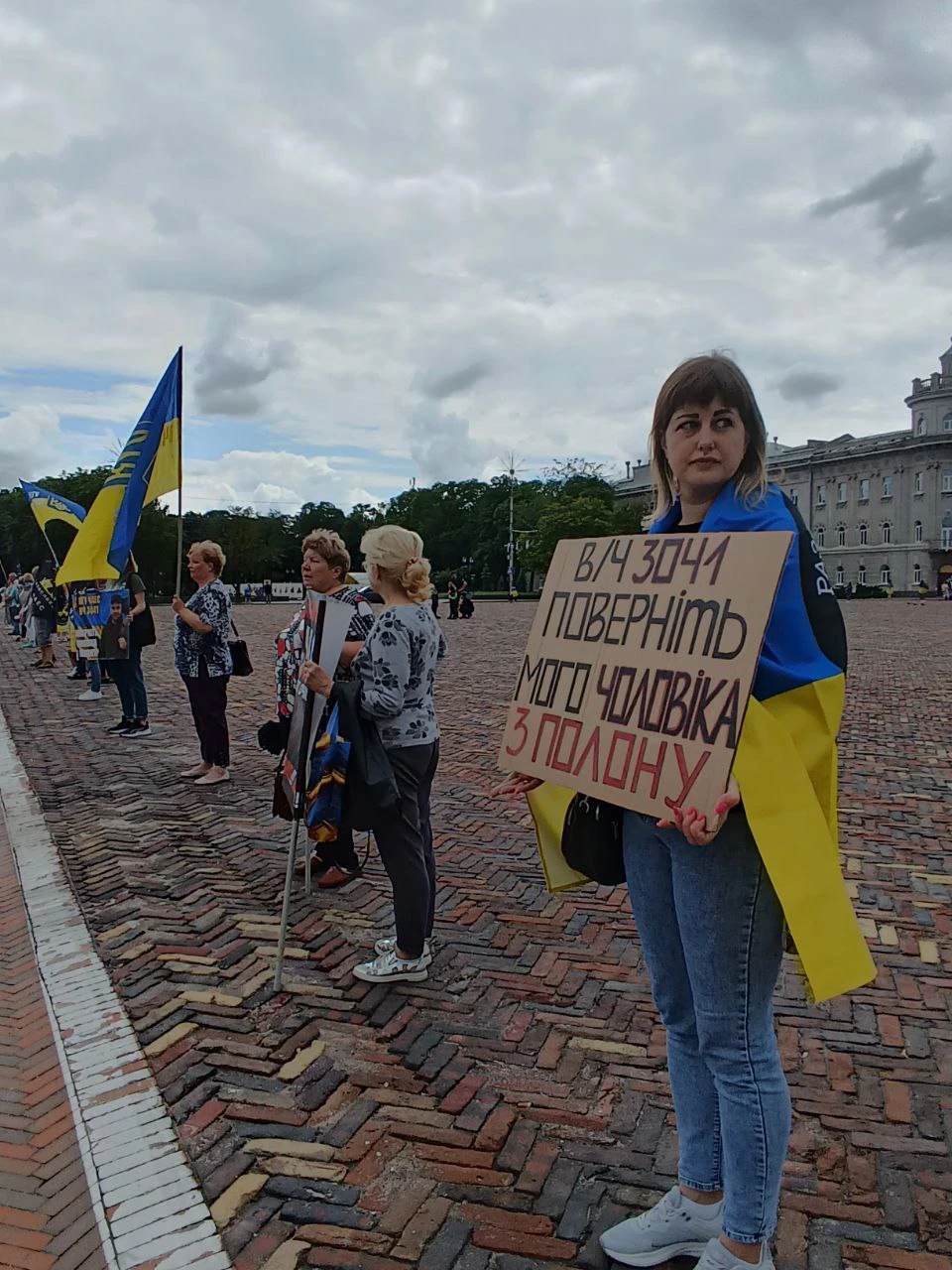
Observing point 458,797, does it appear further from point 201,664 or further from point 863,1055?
point 863,1055

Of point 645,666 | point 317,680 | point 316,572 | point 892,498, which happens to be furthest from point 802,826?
point 892,498

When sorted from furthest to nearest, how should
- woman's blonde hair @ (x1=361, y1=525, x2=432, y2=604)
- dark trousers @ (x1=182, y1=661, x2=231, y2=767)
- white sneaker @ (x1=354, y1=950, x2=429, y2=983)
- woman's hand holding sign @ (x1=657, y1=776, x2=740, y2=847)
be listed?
dark trousers @ (x1=182, y1=661, x2=231, y2=767)
white sneaker @ (x1=354, y1=950, x2=429, y2=983)
woman's blonde hair @ (x1=361, y1=525, x2=432, y2=604)
woman's hand holding sign @ (x1=657, y1=776, x2=740, y2=847)

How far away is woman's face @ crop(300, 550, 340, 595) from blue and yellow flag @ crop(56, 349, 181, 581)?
66.2 inches

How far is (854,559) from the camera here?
305 ft

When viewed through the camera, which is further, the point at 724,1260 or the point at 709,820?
the point at 724,1260

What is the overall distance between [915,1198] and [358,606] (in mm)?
3193

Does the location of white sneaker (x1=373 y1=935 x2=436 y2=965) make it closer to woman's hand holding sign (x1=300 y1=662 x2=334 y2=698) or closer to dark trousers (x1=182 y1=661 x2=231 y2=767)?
woman's hand holding sign (x1=300 y1=662 x2=334 y2=698)

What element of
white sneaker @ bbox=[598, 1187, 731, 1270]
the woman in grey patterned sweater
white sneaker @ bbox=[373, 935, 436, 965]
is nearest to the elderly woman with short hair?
white sneaker @ bbox=[373, 935, 436, 965]

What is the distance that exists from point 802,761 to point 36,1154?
2.57m

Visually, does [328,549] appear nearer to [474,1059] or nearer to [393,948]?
[393,948]

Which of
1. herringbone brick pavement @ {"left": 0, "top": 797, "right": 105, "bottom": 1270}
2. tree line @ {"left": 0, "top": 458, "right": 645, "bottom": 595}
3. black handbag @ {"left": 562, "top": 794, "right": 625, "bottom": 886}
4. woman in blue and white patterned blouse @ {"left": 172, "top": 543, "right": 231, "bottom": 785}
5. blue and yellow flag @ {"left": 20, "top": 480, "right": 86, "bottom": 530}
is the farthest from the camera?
tree line @ {"left": 0, "top": 458, "right": 645, "bottom": 595}

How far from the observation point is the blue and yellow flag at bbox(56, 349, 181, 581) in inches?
245

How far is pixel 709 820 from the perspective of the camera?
1916mm

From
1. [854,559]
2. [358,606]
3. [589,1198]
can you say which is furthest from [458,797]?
[854,559]
